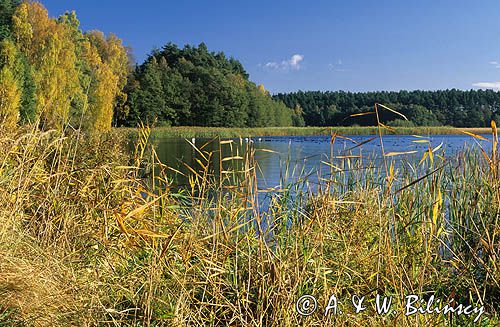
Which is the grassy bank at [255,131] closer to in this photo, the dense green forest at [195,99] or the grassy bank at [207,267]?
the dense green forest at [195,99]

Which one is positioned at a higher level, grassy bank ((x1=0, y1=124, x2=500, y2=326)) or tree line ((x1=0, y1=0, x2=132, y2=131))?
tree line ((x1=0, y1=0, x2=132, y2=131))

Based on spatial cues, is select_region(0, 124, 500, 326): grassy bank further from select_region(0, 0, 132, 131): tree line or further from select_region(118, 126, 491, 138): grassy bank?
select_region(118, 126, 491, 138): grassy bank

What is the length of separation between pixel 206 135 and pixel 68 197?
39.2 meters

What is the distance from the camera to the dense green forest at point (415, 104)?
250 feet

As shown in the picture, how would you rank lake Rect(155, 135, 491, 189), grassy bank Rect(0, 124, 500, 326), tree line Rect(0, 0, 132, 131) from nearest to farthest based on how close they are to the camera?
grassy bank Rect(0, 124, 500, 326) < lake Rect(155, 135, 491, 189) < tree line Rect(0, 0, 132, 131)

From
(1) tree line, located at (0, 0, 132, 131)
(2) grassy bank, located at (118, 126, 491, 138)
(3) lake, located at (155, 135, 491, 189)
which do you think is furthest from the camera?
(2) grassy bank, located at (118, 126, 491, 138)

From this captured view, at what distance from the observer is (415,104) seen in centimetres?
8556

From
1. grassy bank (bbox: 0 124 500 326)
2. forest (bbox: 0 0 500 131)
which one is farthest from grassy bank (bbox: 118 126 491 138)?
grassy bank (bbox: 0 124 500 326)

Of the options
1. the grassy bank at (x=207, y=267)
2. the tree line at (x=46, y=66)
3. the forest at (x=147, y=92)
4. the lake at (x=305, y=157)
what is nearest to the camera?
the grassy bank at (x=207, y=267)

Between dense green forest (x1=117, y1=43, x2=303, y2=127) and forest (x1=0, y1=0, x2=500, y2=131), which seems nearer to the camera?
forest (x1=0, y1=0, x2=500, y2=131)

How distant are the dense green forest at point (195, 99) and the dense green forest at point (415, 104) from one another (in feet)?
68.4

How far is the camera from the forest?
23.1m

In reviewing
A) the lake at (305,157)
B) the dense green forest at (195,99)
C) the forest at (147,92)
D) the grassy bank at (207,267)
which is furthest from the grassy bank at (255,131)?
the grassy bank at (207,267)

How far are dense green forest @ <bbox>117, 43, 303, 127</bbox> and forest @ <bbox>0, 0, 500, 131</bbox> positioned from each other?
0.39ft
